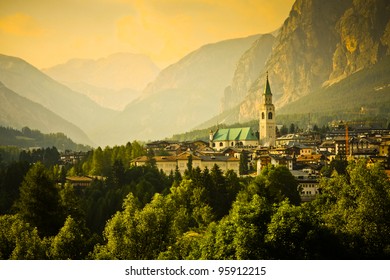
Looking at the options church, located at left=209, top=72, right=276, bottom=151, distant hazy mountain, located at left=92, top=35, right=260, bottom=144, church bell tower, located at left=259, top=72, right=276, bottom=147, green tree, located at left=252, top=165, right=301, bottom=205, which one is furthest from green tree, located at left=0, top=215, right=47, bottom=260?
church, located at left=209, top=72, right=276, bottom=151

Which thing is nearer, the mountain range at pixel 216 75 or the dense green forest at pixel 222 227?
the dense green forest at pixel 222 227

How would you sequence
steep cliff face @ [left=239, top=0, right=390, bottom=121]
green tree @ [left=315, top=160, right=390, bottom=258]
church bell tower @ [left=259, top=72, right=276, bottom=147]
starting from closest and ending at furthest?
green tree @ [left=315, top=160, right=390, bottom=258] → steep cliff face @ [left=239, top=0, right=390, bottom=121] → church bell tower @ [left=259, top=72, right=276, bottom=147]

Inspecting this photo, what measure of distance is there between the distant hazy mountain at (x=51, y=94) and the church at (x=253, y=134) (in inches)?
297

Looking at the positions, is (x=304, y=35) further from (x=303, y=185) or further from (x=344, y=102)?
(x=344, y=102)

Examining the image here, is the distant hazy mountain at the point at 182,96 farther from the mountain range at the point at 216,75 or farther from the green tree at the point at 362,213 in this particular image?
the green tree at the point at 362,213

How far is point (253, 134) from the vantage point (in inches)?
1161

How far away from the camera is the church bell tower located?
90.1 ft

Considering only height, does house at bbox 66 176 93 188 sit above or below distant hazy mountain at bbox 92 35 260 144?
below

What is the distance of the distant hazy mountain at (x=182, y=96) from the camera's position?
15984 millimetres

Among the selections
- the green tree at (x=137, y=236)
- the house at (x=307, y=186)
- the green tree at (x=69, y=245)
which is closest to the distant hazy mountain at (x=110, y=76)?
the green tree at (x=137, y=236)

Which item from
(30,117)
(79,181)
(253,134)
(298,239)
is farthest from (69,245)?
(253,134)

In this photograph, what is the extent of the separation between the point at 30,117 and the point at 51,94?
10.9ft

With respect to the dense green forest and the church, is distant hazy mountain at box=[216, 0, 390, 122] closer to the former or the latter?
the church
